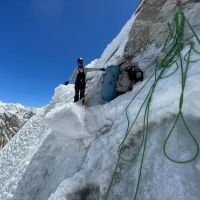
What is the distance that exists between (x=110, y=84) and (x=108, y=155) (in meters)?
2.65

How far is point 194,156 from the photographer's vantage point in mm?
3555

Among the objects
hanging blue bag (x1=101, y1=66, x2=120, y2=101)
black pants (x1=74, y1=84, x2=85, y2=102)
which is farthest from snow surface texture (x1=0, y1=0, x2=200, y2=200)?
hanging blue bag (x1=101, y1=66, x2=120, y2=101)

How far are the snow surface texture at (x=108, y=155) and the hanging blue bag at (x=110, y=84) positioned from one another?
22.3 inches

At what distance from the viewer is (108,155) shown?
4895mm

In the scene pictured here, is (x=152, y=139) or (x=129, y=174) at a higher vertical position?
(x=152, y=139)

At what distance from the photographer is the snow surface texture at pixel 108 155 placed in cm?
374

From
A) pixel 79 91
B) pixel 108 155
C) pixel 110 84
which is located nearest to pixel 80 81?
pixel 79 91

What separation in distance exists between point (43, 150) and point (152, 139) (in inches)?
186

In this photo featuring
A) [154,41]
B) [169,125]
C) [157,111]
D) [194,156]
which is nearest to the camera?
[194,156]

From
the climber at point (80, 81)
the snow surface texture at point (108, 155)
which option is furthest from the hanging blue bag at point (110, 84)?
the climber at point (80, 81)

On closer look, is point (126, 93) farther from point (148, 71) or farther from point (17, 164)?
point (17, 164)

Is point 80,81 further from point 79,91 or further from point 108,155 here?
point 108,155

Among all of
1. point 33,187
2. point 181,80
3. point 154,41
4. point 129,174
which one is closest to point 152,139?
point 129,174

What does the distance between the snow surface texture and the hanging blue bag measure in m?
0.57
